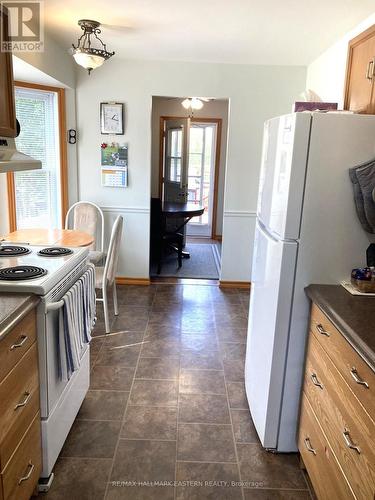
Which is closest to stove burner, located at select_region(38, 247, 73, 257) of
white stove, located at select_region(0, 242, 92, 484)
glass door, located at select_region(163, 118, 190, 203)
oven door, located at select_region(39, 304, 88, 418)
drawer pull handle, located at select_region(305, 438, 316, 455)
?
white stove, located at select_region(0, 242, 92, 484)

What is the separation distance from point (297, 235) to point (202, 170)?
558 cm

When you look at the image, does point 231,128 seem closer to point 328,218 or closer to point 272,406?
point 328,218

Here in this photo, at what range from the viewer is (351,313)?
154cm

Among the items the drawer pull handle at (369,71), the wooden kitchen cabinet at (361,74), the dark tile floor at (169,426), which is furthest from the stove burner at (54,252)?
the drawer pull handle at (369,71)

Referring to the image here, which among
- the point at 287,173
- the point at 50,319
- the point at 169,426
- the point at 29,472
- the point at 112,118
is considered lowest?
the point at 169,426

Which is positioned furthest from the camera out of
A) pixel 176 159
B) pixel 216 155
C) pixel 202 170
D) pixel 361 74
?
pixel 202 170

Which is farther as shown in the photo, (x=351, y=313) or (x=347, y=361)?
(x=351, y=313)

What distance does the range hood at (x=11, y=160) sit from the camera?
1.75m

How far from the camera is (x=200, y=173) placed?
7234 millimetres

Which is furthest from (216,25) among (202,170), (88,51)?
(202,170)

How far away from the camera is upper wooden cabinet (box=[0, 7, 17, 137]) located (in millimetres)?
1922

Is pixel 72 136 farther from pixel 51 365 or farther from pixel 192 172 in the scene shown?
pixel 192 172

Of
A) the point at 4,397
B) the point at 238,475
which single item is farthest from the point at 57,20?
the point at 238,475

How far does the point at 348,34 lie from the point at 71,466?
10.8ft
